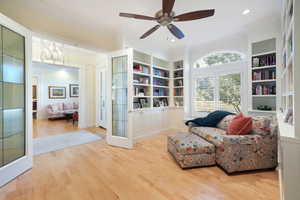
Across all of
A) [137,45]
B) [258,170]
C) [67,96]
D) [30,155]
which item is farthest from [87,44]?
[67,96]

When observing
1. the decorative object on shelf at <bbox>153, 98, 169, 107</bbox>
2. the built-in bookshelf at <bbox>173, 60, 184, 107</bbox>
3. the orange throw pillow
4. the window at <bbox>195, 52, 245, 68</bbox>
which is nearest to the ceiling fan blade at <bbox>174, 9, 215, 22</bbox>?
the orange throw pillow

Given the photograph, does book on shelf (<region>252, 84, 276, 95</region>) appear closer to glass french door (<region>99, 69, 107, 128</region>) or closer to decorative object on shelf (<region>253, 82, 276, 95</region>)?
decorative object on shelf (<region>253, 82, 276, 95</region>)

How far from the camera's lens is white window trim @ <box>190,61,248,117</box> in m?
3.81

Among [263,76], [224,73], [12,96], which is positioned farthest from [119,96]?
[263,76]

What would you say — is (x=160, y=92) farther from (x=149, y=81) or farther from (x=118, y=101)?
(x=118, y=101)

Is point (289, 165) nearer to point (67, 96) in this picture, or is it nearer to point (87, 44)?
point (87, 44)

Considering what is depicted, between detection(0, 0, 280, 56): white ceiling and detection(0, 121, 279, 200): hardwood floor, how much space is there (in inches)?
97.9

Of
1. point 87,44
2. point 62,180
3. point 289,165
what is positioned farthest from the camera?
point 87,44

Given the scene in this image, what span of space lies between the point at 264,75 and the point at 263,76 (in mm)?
28

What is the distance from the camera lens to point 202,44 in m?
4.61

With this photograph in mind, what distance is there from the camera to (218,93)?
4.38 m

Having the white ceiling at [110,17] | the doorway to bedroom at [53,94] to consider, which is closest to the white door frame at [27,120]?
the white ceiling at [110,17]

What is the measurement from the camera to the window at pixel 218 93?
158 inches

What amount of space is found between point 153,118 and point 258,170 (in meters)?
2.83
